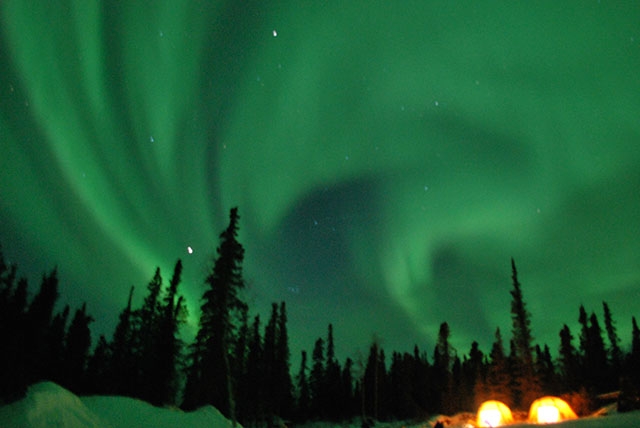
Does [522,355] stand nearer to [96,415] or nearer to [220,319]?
[220,319]

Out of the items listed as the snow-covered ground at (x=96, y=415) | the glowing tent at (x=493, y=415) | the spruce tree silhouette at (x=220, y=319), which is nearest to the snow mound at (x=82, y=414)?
the snow-covered ground at (x=96, y=415)

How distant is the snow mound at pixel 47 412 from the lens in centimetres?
1261

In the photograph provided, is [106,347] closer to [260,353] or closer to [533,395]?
[260,353]

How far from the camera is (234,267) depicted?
1240 inches

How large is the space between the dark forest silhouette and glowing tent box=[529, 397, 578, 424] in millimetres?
3581

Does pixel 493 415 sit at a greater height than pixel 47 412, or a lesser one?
greater

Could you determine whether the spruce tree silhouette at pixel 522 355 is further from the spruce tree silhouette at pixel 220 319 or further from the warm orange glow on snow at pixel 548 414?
the spruce tree silhouette at pixel 220 319

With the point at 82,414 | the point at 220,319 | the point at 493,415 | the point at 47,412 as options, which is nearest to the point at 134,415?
the point at 82,414

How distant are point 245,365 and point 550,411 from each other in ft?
104

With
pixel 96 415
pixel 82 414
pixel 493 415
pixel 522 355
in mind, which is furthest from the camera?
pixel 522 355

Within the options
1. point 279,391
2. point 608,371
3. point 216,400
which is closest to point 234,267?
point 216,400

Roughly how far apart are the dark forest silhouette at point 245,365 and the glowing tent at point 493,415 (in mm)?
5000

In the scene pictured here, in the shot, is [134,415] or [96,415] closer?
[96,415]

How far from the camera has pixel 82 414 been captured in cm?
1490
